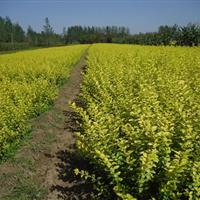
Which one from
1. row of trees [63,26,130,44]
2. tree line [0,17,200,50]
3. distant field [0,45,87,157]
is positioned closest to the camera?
distant field [0,45,87,157]

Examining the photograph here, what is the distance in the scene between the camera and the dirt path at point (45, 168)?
5641 millimetres

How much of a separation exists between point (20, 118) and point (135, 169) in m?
4.48

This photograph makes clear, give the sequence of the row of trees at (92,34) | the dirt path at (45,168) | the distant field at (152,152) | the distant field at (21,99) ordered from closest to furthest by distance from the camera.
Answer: the distant field at (152,152) < the dirt path at (45,168) < the distant field at (21,99) < the row of trees at (92,34)

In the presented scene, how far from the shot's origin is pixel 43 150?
7504 millimetres

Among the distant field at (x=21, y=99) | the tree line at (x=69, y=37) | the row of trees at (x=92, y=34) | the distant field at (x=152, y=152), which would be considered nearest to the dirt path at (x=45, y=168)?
the distant field at (x=21, y=99)

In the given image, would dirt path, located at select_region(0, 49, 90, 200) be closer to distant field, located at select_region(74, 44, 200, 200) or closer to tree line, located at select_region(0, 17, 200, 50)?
distant field, located at select_region(74, 44, 200, 200)

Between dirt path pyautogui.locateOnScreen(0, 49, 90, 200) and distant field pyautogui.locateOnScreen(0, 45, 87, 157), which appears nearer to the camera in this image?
dirt path pyautogui.locateOnScreen(0, 49, 90, 200)

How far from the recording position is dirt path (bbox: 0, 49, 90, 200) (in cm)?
564

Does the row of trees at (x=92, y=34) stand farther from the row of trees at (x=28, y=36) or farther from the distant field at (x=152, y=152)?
the distant field at (x=152, y=152)

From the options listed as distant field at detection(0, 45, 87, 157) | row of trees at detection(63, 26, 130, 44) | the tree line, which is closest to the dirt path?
distant field at detection(0, 45, 87, 157)

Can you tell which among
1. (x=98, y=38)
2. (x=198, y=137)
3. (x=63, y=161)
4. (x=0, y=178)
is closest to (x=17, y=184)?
(x=0, y=178)

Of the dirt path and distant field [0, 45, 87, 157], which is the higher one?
distant field [0, 45, 87, 157]

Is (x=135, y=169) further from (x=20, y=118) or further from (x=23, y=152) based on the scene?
(x=20, y=118)

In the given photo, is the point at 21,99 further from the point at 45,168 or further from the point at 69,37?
the point at 69,37
